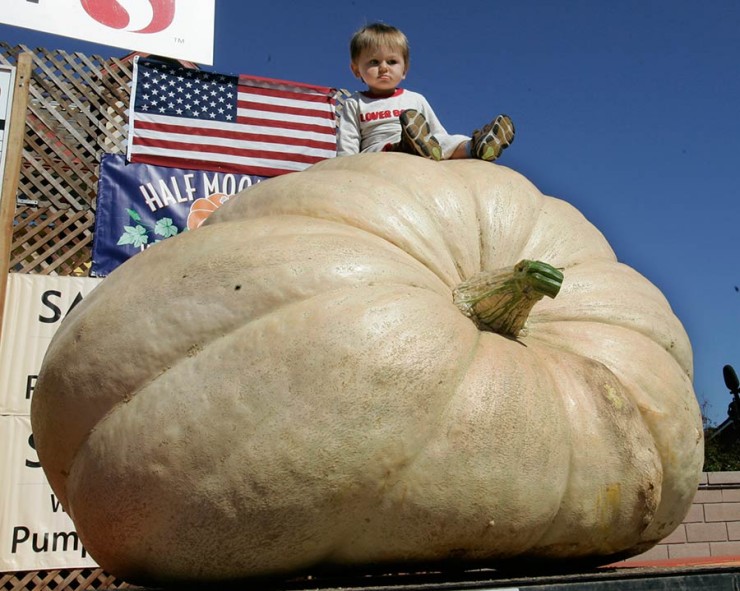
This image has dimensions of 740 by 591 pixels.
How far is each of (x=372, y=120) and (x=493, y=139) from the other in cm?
127

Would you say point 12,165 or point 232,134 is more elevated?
point 232,134

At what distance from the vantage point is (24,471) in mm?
5457

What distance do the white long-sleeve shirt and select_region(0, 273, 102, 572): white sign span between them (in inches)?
125

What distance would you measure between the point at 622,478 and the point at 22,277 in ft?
17.3

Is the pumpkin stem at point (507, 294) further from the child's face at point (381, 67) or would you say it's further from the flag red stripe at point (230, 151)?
the flag red stripe at point (230, 151)

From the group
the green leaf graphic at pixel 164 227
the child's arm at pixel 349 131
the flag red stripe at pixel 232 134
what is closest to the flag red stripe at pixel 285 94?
the flag red stripe at pixel 232 134

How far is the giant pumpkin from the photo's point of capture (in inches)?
60.4

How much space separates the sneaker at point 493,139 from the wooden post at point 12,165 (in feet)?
8.43

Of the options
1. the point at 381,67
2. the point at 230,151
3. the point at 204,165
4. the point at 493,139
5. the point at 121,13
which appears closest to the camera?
the point at 493,139

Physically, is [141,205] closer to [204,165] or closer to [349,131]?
[204,165]

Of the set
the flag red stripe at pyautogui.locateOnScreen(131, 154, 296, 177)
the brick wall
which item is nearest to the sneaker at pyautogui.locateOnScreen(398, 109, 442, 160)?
the brick wall

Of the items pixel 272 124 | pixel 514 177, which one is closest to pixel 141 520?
pixel 514 177

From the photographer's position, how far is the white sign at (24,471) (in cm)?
535

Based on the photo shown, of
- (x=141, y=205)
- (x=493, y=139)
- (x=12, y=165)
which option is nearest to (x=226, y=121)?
(x=141, y=205)
